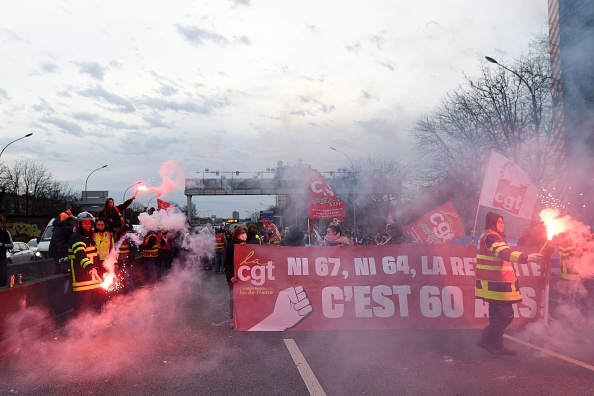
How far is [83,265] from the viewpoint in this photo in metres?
8.11

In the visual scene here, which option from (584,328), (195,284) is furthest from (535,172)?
(584,328)

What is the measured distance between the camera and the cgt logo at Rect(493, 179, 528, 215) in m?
7.71

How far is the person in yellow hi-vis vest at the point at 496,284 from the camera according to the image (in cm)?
649

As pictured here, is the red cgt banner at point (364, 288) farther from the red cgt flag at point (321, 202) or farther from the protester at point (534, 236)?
the red cgt flag at point (321, 202)

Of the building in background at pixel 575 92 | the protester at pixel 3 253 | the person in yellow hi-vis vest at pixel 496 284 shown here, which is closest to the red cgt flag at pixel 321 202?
the building in background at pixel 575 92

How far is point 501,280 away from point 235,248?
3.90 meters

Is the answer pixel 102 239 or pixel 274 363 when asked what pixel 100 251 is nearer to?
pixel 102 239

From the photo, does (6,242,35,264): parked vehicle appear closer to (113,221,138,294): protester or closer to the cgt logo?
(113,221,138,294): protester

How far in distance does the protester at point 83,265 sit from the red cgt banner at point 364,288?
7.01 ft

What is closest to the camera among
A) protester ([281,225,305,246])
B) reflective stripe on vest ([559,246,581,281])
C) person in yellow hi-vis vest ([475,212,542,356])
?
person in yellow hi-vis vest ([475,212,542,356])

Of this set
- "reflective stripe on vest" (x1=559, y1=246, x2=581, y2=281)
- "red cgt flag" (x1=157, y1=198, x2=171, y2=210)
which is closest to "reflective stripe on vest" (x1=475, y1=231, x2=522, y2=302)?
"reflective stripe on vest" (x1=559, y1=246, x2=581, y2=281)

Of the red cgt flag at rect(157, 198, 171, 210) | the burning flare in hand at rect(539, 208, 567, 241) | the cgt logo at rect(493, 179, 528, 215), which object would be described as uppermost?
the red cgt flag at rect(157, 198, 171, 210)

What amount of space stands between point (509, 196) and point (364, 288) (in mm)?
2414

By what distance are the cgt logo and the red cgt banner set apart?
0.97m
